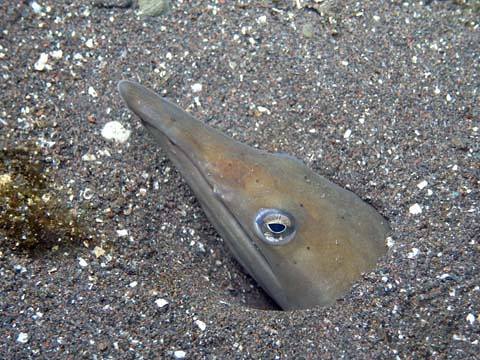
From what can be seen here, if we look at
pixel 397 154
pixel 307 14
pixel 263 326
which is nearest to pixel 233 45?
pixel 307 14

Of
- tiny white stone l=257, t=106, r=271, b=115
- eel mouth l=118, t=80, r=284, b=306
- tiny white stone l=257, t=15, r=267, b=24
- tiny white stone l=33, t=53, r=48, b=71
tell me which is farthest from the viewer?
tiny white stone l=257, t=15, r=267, b=24

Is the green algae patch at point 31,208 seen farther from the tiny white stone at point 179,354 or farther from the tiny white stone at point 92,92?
the tiny white stone at point 179,354

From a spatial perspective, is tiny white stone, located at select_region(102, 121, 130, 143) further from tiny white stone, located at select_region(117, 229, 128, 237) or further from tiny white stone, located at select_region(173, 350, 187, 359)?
tiny white stone, located at select_region(173, 350, 187, 359)

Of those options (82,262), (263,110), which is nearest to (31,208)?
(82,262)

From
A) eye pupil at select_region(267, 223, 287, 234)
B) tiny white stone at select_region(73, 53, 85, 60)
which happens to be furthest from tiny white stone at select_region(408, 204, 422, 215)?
tiny white stone at select_region(73, 53, 85, 60)

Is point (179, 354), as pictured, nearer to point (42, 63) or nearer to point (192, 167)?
point (192, 167)

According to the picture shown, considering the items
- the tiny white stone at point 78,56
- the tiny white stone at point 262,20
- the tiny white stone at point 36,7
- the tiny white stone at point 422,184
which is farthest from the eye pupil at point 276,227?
the tiny white stone at point 36,7

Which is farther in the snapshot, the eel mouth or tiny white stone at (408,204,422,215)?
tiny white stone at (408,204,422,215)
